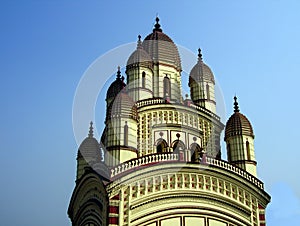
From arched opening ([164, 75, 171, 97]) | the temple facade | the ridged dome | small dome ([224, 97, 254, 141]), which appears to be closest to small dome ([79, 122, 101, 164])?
the temple facade

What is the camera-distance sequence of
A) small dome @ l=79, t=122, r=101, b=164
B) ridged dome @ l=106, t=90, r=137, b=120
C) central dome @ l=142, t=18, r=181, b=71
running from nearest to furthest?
ridged dome @ l=106, t=90, r=137, b=120 → small dome @ l=79, t=122, r=101, b=164 → central dome @ l=142, t=18, r=181, b=71

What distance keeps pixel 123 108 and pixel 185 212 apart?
5764 mm

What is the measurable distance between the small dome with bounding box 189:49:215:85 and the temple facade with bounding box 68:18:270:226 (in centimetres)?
102

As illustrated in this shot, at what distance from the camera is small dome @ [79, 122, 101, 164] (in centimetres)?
2761

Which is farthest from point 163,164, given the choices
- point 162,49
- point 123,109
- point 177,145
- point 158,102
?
point 162,49

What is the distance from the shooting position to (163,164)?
20984 millimetres

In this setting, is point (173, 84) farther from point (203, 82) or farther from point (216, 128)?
point (216, 128)

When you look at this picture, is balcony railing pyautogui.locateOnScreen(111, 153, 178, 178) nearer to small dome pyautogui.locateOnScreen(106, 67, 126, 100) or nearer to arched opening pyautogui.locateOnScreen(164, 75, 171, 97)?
arched opening pyautogui.locateOnScreen(164, 75, 171, 97)

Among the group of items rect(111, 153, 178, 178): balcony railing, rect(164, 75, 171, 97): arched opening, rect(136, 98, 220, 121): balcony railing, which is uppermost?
rect(164, 75, 171, 97): arched opening

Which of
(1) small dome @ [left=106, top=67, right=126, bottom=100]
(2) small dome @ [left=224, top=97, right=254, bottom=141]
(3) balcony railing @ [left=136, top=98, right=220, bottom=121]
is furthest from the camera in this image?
(1) small dome @ [left=106, top=67, right=126, bottom=100]

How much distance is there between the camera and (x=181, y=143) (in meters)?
25.2

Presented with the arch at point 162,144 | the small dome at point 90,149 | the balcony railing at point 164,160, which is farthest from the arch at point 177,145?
the small dome at point 90,149

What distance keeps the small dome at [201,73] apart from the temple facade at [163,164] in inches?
40.1

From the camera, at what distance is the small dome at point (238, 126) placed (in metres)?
25.0
